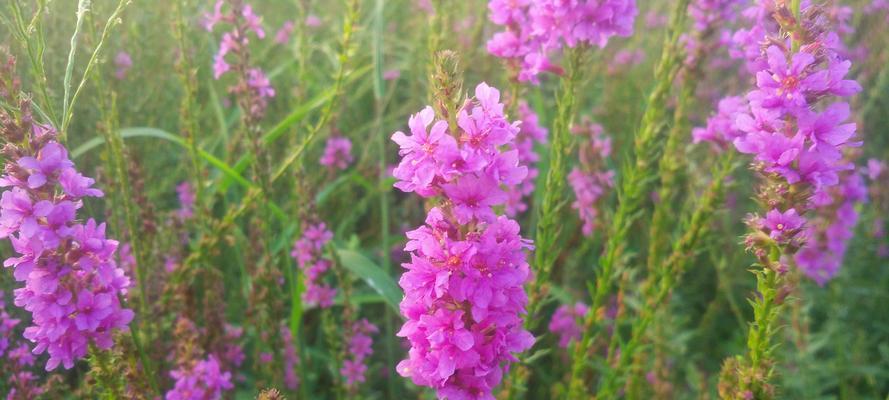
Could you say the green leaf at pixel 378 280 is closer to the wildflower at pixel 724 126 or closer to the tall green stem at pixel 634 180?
the tall green stem at pixel 634 180

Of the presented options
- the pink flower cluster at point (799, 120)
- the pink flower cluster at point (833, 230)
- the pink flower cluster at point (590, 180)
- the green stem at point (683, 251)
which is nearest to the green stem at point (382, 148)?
the pink flower cluster at point (590, 180)

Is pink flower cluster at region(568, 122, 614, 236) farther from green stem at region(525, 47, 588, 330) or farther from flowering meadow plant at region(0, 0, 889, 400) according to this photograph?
green stem at region(525, 47, 588, 330)

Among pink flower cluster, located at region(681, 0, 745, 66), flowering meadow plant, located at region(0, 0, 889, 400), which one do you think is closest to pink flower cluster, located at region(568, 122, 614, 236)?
flowering meadow plant, located at region(0, 0, 889, 400)

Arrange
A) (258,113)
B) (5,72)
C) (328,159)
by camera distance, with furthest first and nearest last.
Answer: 1. (328,159)
2. (258,113)
3. (5,72)

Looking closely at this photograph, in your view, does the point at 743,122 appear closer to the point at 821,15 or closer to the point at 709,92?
the point at 821,15

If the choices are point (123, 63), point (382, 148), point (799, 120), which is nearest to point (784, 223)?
point (799, 120)

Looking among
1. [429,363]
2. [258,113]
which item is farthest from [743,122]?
[258,113]

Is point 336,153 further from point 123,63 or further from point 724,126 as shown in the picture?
point 724,126
